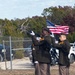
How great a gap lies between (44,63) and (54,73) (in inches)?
255

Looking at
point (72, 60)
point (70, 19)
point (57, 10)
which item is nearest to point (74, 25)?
point (70, 19)

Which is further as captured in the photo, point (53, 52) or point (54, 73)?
point (53, 52)

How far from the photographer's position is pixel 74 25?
2319 inches

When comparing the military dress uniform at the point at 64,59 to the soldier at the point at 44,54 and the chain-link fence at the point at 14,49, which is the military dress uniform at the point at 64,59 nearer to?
the soldier at the point at 44,54

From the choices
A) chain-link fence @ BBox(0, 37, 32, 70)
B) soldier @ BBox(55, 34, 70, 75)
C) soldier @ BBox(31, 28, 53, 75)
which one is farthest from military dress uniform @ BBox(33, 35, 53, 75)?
chain-link fence @ BBox(0, 37, 32, 70)

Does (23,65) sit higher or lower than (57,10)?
lower

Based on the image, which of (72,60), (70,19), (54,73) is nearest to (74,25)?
(70,19)

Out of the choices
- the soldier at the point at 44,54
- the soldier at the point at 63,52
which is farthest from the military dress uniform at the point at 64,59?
the soldier at the point at 44,54

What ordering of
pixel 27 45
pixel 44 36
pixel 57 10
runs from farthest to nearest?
pixel 57 10, pixel 27 45, pixel 44 36

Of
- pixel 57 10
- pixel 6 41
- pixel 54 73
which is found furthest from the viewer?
pixel 57 10

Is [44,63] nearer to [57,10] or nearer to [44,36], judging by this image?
[44,36]

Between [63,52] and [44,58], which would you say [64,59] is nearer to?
[63,52]

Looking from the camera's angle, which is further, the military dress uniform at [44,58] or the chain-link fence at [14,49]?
the chain-link fence at [14,49]

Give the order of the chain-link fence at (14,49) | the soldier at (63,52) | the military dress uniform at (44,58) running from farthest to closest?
the chain-link fence at (14,49) < the military dress uniform at (44,58) < the soldier at (63,52)
